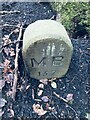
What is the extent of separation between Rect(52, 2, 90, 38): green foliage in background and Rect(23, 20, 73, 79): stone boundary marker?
79 centimetres

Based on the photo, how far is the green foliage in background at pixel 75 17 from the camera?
13.0ft

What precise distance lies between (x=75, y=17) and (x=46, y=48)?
1034 millimetres

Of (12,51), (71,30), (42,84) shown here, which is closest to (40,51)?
(42,84)

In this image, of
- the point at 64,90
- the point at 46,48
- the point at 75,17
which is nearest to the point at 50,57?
the point at 46,48

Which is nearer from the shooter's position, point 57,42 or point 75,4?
point 57,42

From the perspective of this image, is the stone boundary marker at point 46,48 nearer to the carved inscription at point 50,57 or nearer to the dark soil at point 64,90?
the carved inscription at point 50,57

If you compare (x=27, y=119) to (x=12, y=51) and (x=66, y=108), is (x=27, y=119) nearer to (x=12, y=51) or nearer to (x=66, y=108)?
(x=66, y=108)

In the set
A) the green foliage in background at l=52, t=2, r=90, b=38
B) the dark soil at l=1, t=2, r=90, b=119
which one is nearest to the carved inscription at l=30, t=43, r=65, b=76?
the dark soil at l=1, t=2, r=90, b=119

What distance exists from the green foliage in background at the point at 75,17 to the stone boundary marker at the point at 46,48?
788 millimetres

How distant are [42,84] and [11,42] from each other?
67 cm

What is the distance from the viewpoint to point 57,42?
305 centimetres

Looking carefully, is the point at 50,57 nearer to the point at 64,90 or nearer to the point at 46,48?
the point at 46,48

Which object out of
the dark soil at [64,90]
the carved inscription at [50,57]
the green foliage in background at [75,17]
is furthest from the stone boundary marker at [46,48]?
the green foliage in background at [75,17]

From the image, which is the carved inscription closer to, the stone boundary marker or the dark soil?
the stone boundary marker
